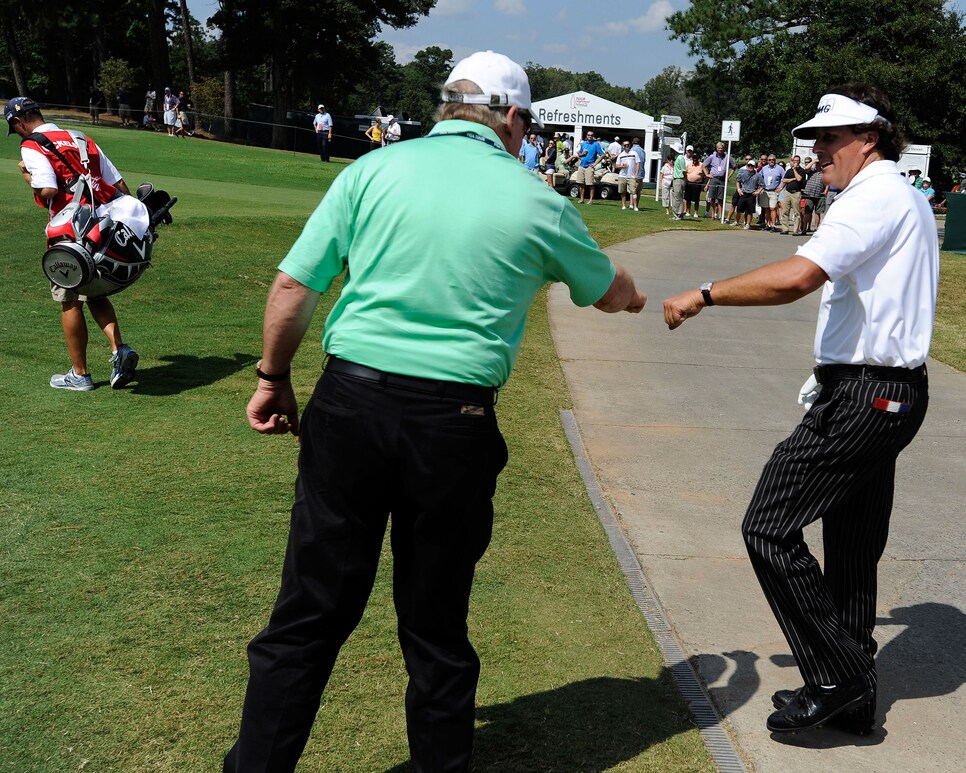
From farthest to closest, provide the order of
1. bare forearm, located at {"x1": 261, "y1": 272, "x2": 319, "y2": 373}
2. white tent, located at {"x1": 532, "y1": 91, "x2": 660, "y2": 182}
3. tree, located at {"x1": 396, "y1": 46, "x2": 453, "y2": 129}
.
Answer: tree, located at {"x1": 396, "y1": 46, "x2": 453, "y2": 129}
white tent, located at {"x1": 532, "y1": 91, "x2": 660, "y2": 182}
bare forearm, located at {"x1": 261, "y1": 272, "x2": 319, "y2": 373}

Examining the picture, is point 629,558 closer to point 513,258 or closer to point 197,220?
point 513,258

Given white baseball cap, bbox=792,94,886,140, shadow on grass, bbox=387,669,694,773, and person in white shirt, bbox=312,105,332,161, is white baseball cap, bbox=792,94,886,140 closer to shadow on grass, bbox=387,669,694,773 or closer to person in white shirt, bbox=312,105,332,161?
shadow on grass, bbox=387,669,694,773

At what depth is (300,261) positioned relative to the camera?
2648 millimetres

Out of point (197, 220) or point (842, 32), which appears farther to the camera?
point (842, 32)

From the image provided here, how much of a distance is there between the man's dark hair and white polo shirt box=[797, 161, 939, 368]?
0.08 m

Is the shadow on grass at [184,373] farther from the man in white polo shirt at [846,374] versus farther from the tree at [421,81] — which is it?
the tree at [421,81]

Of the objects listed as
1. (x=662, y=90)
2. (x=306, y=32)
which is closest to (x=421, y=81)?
(x=662, y=90)

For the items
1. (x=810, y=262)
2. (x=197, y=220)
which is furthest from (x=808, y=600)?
(x=197, y=220)

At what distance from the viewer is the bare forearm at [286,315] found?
2678 mm

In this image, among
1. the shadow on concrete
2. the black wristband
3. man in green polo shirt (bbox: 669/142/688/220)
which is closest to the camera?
the black wristband

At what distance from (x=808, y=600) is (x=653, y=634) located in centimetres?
87

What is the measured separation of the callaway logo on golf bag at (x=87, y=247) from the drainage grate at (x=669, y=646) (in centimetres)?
355

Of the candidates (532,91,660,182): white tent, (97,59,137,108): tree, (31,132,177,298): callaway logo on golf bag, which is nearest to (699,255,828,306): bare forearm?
(31,132,177,298): callaway logo on golf bag

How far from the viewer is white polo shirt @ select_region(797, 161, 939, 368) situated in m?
3.02
